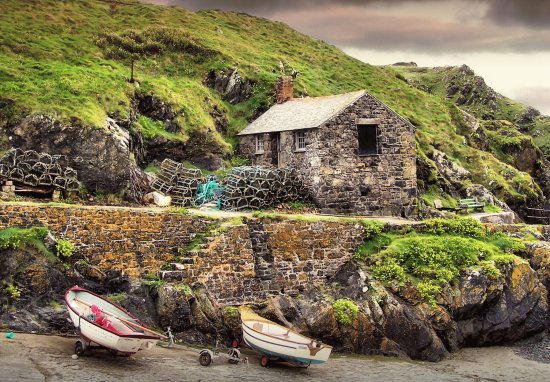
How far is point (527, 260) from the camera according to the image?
34656 millimetres

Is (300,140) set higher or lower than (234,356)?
higher

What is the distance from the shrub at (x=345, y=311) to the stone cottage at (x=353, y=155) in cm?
951

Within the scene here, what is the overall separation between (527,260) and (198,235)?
16094 mm

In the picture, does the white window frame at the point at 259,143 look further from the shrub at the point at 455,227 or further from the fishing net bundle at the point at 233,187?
the shrub at the point at 455,227

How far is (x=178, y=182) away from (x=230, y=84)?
1391 cm

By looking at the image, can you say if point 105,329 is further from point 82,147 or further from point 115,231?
point 82,147

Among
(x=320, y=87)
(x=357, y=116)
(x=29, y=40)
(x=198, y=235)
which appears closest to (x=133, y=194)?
(x=198, y=235)

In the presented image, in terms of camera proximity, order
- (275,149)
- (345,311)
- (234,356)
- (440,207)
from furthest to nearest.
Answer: (440,207)
(275,149)
(345,311)
(234,356)

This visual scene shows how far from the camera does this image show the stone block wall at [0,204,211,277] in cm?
2668

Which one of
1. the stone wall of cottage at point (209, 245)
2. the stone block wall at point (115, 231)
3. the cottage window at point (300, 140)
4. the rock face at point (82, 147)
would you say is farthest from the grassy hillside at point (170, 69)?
the stone wall of cottage at point (209, 245)

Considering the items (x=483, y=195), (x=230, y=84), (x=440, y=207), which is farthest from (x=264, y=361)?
(x=230, y=84)

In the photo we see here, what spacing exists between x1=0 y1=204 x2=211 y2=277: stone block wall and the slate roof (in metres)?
12.2

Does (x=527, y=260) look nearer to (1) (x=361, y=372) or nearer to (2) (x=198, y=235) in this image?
(1) (x=361, y=372)

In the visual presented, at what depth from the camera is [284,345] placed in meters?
24.8
